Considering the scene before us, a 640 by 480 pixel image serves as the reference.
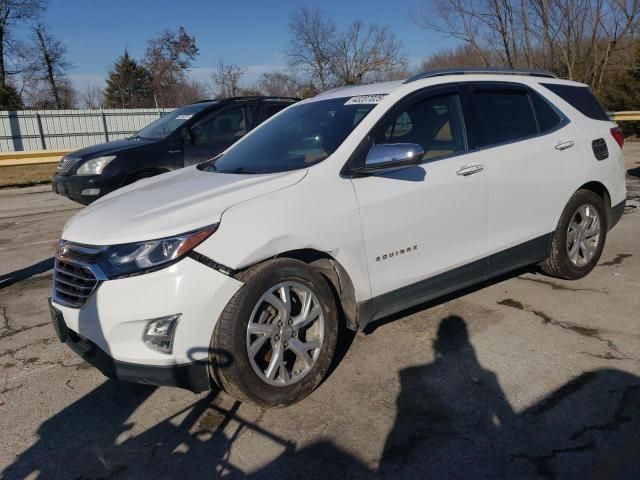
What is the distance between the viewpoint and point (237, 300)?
2.72m

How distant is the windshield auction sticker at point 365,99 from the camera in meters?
3.60

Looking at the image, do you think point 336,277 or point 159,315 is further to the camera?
point 336,277

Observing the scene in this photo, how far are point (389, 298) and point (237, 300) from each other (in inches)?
43.0

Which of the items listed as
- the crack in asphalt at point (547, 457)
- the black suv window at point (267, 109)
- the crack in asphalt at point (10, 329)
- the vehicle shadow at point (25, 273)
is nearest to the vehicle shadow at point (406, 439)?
the crack in asphalt at point (547, 457)

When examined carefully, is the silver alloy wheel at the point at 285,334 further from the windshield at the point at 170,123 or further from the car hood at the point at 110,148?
the windshield at the point at 170,123

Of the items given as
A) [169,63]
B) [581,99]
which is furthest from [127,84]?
[581,99]

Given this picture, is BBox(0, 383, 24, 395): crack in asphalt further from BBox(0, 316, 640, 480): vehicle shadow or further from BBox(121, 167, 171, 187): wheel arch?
BBox(121, 167, 171, 187): wheel arch

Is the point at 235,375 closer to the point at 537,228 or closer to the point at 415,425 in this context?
the point at 415,425

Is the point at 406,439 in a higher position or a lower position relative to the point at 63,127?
lower

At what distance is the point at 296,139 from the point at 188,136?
4.55m

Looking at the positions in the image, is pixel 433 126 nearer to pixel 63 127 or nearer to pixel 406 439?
pixel 406 439

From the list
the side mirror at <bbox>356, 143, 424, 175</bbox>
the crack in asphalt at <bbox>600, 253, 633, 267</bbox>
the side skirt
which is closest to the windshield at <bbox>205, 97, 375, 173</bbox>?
the side mirror at <bbox>356, 143, 424, 175</bbox>

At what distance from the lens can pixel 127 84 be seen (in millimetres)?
51125

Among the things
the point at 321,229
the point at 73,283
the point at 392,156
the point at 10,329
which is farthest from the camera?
the point at 10,329
